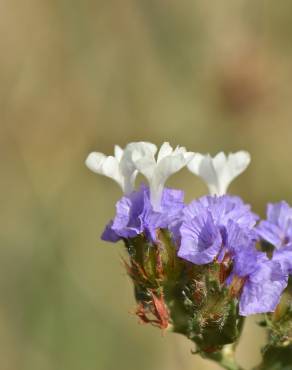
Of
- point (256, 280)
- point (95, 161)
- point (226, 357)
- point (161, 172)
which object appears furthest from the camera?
point (226, 357)

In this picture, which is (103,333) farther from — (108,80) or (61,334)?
(108,80)

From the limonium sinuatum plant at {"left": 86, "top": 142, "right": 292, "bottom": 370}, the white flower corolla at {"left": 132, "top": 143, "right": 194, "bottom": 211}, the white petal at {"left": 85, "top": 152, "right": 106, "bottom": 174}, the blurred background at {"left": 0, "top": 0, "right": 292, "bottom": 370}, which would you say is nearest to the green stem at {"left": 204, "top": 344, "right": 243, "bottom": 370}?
the limonium sinuatum plant at {"left": 86, "top": 142, "right": 292, "bottom": 370}

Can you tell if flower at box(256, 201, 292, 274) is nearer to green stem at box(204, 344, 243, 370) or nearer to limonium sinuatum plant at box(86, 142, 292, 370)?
limonium sinuatum plant at box(86, 142, 292, 370)

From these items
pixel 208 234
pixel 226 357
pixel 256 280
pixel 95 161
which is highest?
pixel 95 161

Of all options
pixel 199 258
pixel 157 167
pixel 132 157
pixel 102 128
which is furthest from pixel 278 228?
pixel 102 128

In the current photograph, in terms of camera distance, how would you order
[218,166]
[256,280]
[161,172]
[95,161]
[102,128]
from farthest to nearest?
[102,128] < [218,166] < [95,161] < [161,172] < [256,280]

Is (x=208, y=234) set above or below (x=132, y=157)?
→ below

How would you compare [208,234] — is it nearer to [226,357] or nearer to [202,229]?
[202,229]
